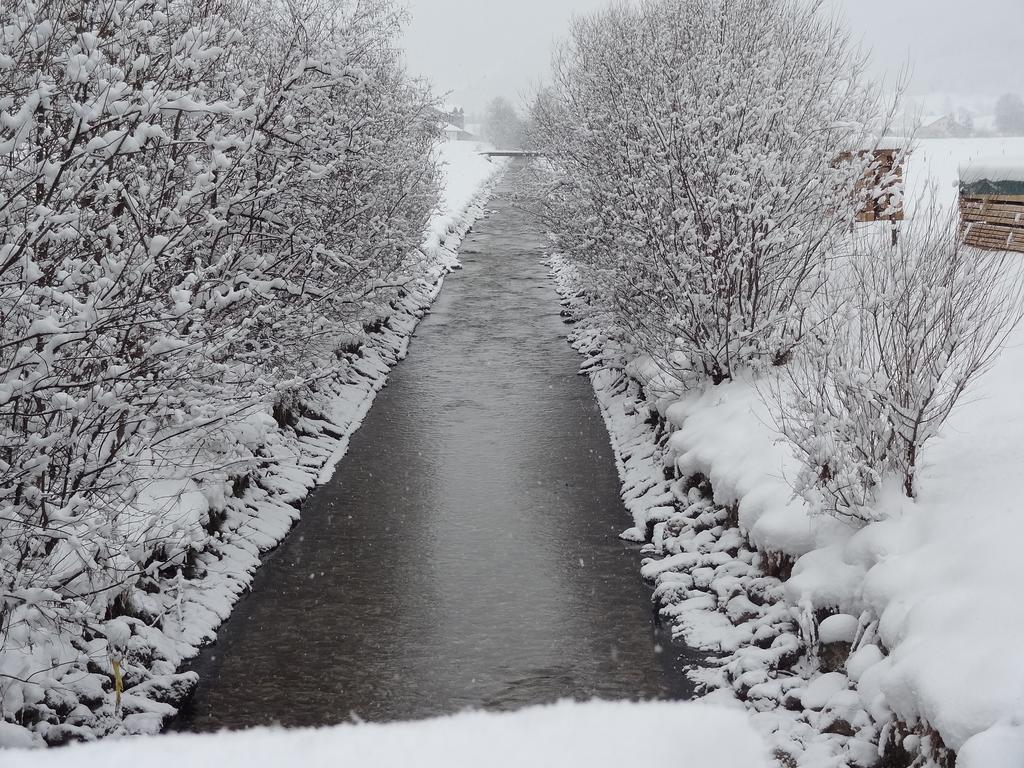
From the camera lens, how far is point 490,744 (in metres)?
8.42

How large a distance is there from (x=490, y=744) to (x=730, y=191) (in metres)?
8.86

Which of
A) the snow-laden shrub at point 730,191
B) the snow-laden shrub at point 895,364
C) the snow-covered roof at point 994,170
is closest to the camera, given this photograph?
the snow-laden shrub at point 895,364

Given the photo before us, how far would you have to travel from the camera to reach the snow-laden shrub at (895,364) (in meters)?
9.09

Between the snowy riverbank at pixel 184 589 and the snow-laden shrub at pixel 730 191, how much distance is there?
6.11 metres

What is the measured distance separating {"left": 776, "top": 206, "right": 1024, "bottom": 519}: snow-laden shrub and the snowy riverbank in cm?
633

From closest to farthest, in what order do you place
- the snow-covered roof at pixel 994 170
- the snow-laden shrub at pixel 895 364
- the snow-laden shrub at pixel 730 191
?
the snow-laden shrub at pixel 895 364, the snow-laden shrub at pixel 730 191, the snow-covered roof at pixel 994 170

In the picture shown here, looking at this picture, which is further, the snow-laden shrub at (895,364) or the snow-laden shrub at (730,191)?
the snow-laden shrub at (730,191)

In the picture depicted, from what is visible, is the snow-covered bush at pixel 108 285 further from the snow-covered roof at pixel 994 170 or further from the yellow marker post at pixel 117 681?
the snow-covered roof at pixel 994 170

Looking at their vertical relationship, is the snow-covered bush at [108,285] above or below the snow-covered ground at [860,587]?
above

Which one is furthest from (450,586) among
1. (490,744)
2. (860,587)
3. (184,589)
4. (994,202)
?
(994,202)

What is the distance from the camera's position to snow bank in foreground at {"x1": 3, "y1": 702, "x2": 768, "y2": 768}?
7.94m

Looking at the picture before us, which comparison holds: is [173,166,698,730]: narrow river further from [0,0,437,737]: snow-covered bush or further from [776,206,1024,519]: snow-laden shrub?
[776,206,1024,519]: snow-laden shrub

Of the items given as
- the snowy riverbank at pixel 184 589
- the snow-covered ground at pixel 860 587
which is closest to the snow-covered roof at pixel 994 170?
the snow-covered ground at pixel 860 587

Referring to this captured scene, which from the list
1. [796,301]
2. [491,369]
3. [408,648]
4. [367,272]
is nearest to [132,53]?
[408,648]
